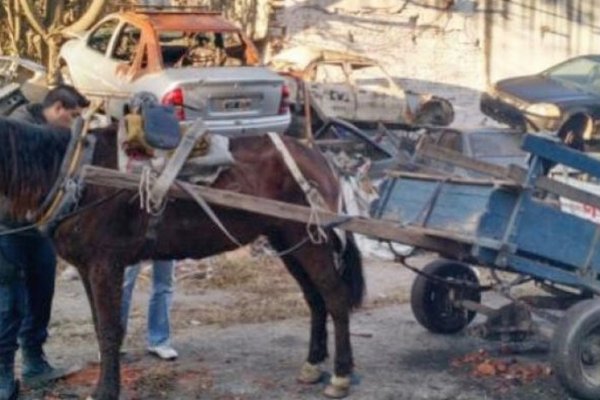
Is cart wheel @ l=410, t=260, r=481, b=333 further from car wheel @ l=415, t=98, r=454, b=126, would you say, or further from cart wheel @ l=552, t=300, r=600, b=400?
car wheel @ l=415, t=98, r=454, b=126

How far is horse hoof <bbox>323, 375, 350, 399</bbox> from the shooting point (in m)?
7.84

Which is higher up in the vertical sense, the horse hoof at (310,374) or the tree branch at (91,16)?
the tree branch at (91,16)

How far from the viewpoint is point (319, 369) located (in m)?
8.13

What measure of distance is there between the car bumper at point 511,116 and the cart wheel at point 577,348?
13.0 m

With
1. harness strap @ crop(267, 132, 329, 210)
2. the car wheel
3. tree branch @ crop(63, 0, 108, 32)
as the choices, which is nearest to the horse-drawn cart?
harness strap @ crop(267, 132, 329, 210)

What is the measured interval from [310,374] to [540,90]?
46.8 ft

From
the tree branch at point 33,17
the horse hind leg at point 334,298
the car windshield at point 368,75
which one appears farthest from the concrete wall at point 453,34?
the horse hind leg at point 334,298

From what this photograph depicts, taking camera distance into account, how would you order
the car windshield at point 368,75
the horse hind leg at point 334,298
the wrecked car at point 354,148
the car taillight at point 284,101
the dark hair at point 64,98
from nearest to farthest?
the dark hair at point 64,98 → the horse hind leg at point 334,298 → the wrecked car at point 354,148 → the car taillight at point 284,101 → the car windshield at point 368,75

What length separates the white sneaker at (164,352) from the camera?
28.1ft

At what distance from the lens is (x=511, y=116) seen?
21.0 m

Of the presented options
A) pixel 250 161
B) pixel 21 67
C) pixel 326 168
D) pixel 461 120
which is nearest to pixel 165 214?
pixel 250 161

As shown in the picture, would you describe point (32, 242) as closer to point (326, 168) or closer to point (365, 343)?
point (326, 168)

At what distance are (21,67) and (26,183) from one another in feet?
32.9

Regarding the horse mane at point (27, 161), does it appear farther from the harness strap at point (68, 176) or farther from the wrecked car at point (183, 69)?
the wrecked car at point (183, 69)
